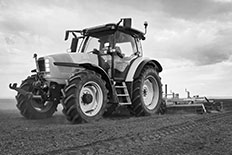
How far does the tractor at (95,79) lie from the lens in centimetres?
629

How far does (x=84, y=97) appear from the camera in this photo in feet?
20.8

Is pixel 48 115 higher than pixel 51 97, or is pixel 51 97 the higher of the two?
pixel 51 97

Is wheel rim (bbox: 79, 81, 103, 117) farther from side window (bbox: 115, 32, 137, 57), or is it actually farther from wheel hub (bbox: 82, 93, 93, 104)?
side window (bbox: 115, 32, 137, 57)

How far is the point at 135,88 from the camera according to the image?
26.1 ft

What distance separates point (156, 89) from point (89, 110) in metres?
3.19

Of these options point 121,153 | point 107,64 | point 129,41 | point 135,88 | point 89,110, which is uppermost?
point 129,41

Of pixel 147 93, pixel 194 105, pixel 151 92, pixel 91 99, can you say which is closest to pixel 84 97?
pixel 91 99

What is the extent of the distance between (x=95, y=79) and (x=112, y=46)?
1723 mm

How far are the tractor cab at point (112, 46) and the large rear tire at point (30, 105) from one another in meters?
1.81

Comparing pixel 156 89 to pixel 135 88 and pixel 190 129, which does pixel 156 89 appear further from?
pixel 190 129

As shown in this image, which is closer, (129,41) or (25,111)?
(25,111)

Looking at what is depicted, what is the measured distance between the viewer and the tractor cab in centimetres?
779

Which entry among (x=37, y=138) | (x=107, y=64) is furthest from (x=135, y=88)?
(x=37, y=138)

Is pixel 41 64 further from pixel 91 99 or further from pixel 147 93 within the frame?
pixel 147 93
